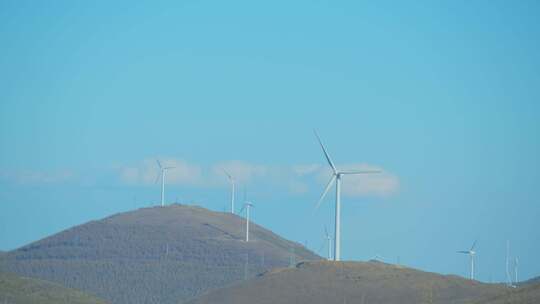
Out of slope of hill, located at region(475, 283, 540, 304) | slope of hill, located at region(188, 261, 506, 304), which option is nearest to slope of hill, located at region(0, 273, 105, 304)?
slope of hill, located at region(188, 261, 506, 304)

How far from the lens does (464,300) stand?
137 metres

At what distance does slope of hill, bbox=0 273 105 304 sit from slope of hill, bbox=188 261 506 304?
65.6 ft

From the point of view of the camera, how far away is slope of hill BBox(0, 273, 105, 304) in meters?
136

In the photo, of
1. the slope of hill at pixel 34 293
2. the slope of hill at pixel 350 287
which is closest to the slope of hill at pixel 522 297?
the slope of hill at pixel 350 287

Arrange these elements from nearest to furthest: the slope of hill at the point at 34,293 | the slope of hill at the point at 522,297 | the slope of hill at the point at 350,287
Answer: the slope of hill at the point at 522,297
the slope of hill at the point at 34,293
the slope of hill at the point at 350,287

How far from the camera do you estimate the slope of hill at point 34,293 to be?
135625 millimetres

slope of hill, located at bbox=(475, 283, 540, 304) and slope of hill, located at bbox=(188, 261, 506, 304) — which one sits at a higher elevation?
slope of hill, located at bbox=(475, 283, 540, 304)

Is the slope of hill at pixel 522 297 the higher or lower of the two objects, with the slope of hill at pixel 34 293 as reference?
higher

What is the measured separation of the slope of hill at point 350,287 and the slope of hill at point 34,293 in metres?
20.0

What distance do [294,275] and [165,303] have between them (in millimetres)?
36599

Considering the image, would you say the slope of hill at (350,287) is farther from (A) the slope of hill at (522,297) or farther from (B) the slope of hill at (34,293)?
(A) the slope of hill at (522,297)

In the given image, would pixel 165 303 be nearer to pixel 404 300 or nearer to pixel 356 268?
pixel 356 268

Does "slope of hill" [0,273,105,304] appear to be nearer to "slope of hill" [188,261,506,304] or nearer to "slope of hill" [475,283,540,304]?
"slope of hill" [188,261,506,304]

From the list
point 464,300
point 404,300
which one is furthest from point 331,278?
point 464,300
